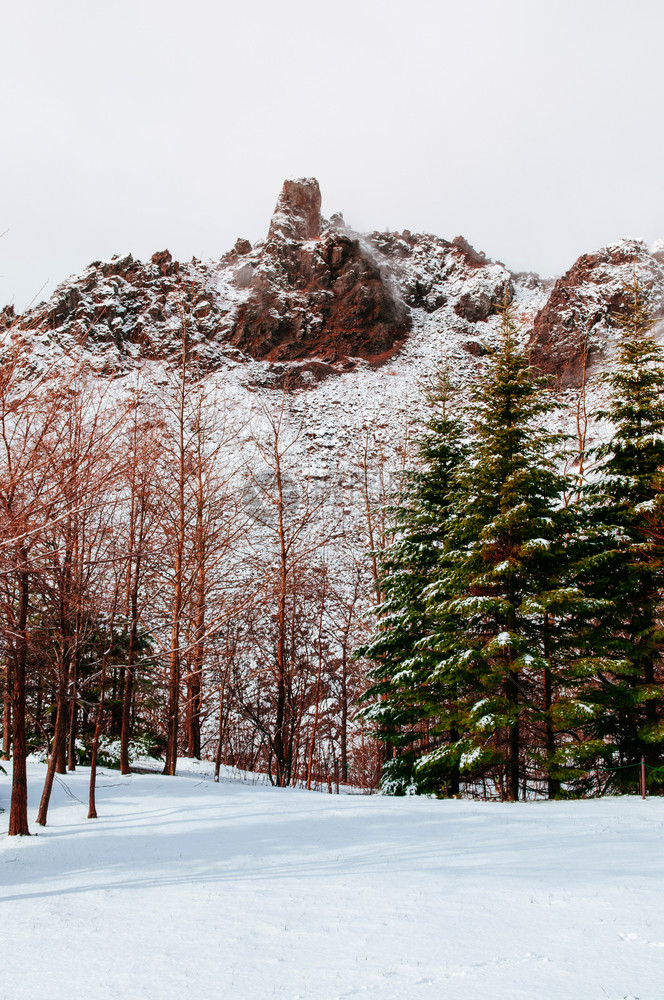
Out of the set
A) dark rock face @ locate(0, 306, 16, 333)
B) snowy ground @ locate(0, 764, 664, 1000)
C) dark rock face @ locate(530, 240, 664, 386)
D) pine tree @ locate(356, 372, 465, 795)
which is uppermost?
dark rock face @ locate(530, 240, 664, 386)

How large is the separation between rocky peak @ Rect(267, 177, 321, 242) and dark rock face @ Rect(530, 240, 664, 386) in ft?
100

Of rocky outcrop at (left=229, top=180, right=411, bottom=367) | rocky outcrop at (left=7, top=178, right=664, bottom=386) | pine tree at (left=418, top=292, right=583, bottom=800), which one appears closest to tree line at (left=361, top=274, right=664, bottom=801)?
pine tree at (left=418, top=292, right=583, bottom=800)

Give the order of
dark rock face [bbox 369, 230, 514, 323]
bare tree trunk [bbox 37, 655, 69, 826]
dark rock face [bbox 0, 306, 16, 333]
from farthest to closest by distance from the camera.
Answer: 1. dark rock face [bbox 369, 230, 514, 323]
2. bare tree trunk [bbox 37, 655, 69, 826]
3. dark rock face [bbox 0, 306, 16, 333]

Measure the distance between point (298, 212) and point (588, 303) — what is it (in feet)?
122

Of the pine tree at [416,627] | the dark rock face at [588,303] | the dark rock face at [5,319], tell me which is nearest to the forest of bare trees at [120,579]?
the dark rock face at [5,319]

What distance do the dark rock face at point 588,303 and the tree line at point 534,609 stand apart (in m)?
29.2

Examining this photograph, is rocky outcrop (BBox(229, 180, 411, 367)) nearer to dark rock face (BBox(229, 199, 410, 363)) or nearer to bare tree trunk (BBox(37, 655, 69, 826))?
dark rock face (BBox(229, 199, 410, 363))

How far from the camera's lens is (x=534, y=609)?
11680mm

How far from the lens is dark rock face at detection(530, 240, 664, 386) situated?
41.8m

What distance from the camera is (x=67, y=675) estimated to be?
384 inches

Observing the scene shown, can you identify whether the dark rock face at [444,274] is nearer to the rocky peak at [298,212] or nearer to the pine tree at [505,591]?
the rocky peak at [298,212]

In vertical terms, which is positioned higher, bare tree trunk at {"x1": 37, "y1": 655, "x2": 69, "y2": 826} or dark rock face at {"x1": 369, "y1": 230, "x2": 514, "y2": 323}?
dark rock face at {"x1": 369, "y1": 230, "x2": 514, "y2": 323}

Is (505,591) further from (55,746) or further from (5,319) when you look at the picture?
(5,319)

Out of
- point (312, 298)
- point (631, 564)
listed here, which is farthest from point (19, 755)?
point (312, 298)
